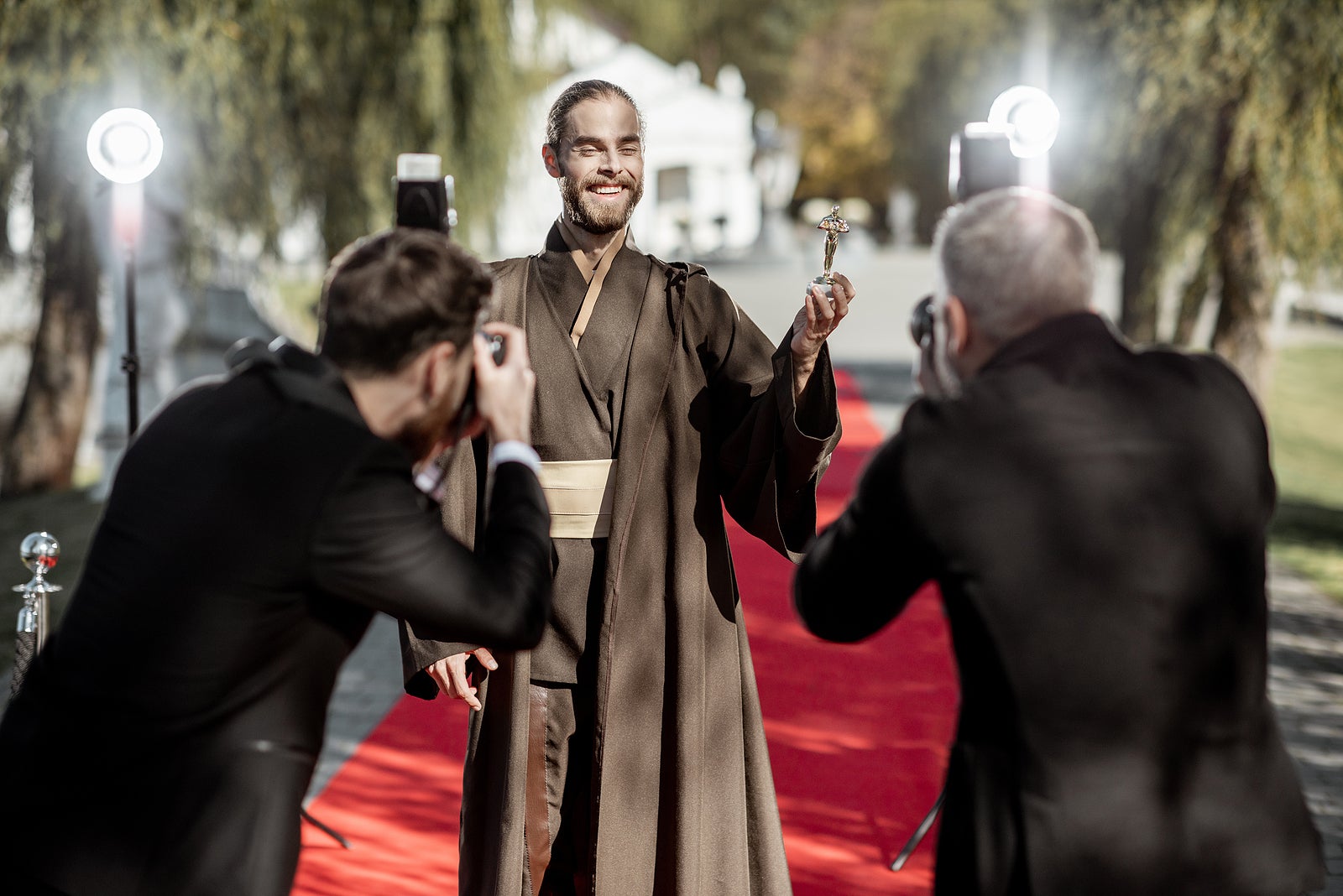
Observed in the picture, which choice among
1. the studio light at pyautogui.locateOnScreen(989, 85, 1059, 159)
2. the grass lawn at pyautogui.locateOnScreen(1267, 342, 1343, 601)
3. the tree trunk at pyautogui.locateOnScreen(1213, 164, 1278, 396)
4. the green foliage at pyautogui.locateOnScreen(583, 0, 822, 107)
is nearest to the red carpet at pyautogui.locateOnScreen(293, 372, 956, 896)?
the studio light at pyautogui.locateOnScreen(989, 85, 1059, 159)

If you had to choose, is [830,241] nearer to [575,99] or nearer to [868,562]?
[575,99]

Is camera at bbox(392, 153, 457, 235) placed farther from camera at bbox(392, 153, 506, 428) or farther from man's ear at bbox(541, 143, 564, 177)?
man's ear at bbox(541, 143, 564, 177)

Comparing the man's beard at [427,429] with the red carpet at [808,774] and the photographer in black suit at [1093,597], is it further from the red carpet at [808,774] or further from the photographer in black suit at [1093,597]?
the red carpet at [808,774]

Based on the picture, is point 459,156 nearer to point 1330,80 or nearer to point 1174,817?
point 1330,80

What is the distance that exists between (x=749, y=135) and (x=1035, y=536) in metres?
44.4

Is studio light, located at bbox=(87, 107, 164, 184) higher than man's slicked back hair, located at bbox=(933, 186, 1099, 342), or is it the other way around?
studio light, located at bbox=(87, 107, 164, 184)

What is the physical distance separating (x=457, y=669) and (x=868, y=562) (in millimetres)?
1429

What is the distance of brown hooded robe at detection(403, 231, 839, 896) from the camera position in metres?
3.03

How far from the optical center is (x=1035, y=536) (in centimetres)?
177

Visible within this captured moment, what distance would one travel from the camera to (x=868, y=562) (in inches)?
73.2

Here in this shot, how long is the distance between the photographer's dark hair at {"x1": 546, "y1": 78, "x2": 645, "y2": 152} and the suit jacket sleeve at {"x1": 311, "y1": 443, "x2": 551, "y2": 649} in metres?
1.54

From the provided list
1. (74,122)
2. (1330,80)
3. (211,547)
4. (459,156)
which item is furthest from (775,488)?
(459,156)

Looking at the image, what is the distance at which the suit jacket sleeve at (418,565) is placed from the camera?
5.94ft

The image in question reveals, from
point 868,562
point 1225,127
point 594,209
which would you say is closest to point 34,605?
point 594,209
